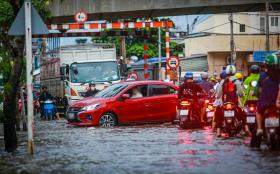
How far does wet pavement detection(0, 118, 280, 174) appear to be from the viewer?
35.3 feet

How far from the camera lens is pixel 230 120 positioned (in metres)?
16.6

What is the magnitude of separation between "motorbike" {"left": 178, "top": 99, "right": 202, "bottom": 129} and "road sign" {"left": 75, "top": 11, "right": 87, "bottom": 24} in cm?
1056

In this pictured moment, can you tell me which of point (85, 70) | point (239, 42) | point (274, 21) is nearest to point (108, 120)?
point (85, 70)

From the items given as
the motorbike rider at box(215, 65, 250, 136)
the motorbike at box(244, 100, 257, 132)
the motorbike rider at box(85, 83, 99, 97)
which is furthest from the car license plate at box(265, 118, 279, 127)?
the motorbike rider at box(85, 83, 99, 97)

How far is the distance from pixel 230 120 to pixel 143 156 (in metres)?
4.64

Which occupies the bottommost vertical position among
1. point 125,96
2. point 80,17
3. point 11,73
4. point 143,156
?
point 143,156

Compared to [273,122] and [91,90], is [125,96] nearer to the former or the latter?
[91,90]

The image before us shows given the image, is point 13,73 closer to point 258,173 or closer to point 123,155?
point 123,155

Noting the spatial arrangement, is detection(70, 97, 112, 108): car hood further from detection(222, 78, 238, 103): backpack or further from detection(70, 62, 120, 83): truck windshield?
detection(70, 62, 120, 83): truck windshield

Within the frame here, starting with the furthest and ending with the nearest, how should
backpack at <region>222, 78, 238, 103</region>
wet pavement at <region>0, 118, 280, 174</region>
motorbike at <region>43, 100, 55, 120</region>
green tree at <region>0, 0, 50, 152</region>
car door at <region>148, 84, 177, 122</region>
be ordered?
motorbike at <region>43, 100, 55, 120</region> → car door at <region>148, 84, 177, 122</region> → backpack at <region>222, 78, 238, 103</region> → green tree at <region>0, 0, 50, 152</region> → wet pavement at <region>0, 118, 280, 174</region>

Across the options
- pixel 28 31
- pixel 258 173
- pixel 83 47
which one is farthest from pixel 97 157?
pixel 83 47

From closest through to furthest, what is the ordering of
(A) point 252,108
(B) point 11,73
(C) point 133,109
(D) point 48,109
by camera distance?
(B) point 11,73 → (A) point 252,108 → (C) point 133,109 → (D) point 48,109

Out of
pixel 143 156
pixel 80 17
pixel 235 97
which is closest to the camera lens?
pixel 143 156

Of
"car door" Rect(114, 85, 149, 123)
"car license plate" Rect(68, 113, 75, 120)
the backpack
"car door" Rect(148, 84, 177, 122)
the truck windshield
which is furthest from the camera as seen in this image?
the truck windshield
